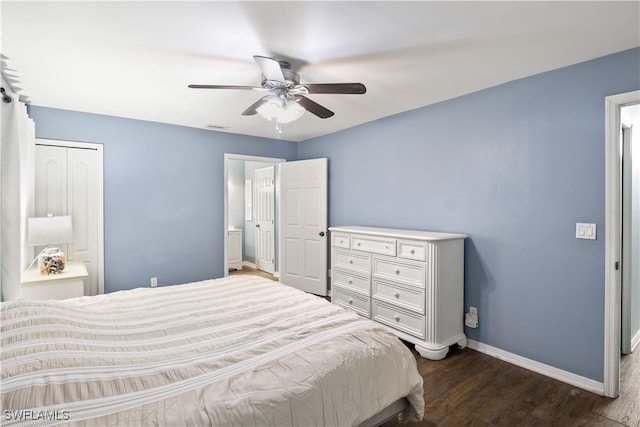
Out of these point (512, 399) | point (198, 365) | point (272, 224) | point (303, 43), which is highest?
point (303, 43)

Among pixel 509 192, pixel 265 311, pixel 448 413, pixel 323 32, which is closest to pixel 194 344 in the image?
pixel 265 311

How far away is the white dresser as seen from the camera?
2672 mm

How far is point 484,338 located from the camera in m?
2.82

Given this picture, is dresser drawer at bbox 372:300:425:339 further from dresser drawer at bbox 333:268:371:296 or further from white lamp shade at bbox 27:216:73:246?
white lamp shade at bbox 27:216:73:246

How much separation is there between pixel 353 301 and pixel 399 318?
64 cm

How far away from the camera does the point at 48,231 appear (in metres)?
2.75

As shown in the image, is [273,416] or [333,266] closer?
[273,416]

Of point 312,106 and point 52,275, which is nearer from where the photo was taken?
point 312,106

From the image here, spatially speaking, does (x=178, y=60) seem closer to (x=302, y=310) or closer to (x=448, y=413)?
(x=302, y=310)

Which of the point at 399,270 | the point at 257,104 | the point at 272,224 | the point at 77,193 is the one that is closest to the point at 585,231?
the point at 399,270

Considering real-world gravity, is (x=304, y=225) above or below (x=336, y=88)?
below

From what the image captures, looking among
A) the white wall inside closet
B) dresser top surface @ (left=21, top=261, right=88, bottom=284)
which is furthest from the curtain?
the white wall inside closet

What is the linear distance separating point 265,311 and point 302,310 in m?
0.24

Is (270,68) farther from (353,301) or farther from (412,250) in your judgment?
(353,301)
